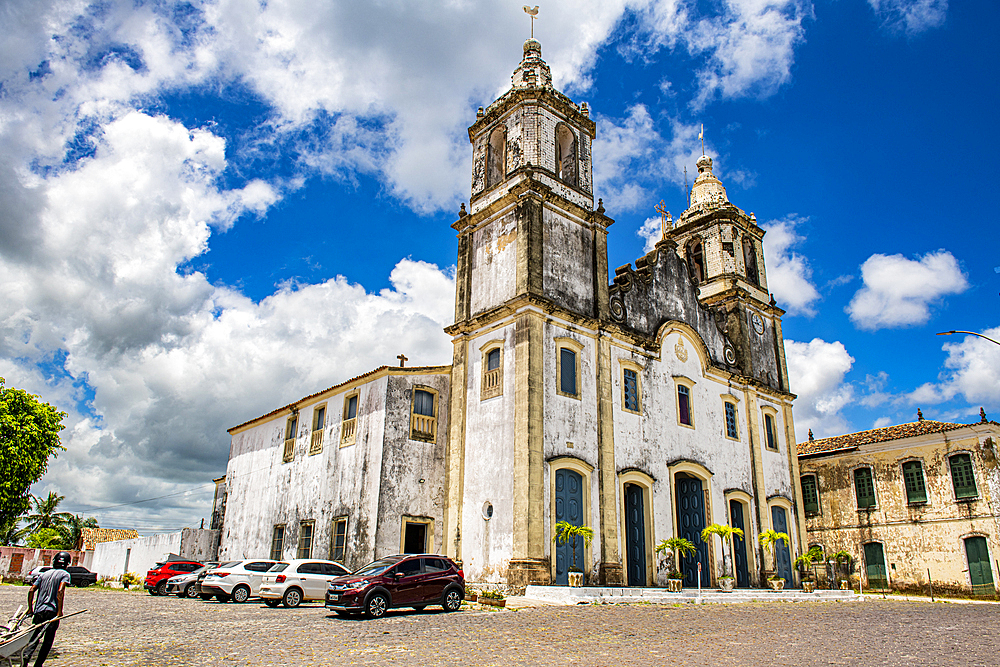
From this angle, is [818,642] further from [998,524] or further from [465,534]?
[998,524]

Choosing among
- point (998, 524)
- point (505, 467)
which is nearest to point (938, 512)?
point (998, 524)

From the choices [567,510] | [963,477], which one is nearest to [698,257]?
[963,477]

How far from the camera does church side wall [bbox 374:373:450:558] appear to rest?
2061 centimetres

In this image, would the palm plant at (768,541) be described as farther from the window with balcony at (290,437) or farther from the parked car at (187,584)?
the parked car at (187,584)

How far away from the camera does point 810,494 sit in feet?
107

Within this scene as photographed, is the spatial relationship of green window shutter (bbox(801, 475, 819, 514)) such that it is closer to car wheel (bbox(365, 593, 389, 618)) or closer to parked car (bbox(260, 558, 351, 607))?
parked car (bbox(260, 558, 351, 607))

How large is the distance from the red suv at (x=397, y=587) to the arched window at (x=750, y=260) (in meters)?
22.7

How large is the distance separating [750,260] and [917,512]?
13243mm

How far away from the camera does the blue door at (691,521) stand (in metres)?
23.0

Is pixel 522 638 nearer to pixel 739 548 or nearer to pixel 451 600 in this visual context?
pixel 451 600

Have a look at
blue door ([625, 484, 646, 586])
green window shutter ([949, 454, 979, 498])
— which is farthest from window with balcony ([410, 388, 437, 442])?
green window shutter ([949, 454, 979, 498])

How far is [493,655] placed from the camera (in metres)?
8.36

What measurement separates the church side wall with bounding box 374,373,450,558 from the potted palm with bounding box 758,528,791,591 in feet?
38.7

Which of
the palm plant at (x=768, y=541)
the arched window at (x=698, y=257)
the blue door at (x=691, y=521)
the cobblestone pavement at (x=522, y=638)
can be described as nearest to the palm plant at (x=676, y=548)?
the blue door at (x=691, y=521)
